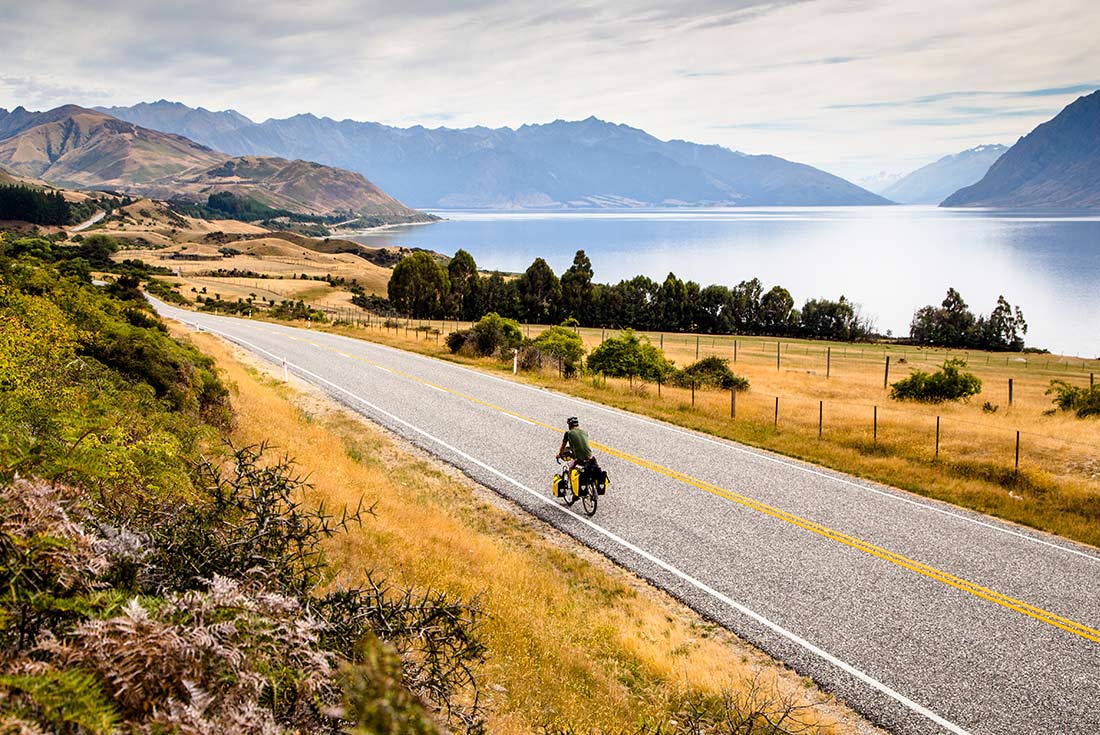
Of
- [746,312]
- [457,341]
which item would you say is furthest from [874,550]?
[746,312]

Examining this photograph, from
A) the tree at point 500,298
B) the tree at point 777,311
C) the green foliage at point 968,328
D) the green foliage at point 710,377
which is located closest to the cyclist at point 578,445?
the green foliage at point 710,377

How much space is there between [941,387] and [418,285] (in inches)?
2977

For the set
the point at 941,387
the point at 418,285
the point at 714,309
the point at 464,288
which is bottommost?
the point at 941,387

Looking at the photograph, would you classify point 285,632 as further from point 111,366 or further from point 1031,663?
point 111,366

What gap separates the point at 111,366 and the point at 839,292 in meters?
155

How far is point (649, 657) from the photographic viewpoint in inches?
353

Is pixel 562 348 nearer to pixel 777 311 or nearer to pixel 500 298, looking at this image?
pixel 500 298

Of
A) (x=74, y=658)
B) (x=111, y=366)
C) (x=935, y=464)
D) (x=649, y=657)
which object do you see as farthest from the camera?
(x=935, y=464)

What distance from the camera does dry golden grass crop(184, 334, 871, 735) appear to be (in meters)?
7.62

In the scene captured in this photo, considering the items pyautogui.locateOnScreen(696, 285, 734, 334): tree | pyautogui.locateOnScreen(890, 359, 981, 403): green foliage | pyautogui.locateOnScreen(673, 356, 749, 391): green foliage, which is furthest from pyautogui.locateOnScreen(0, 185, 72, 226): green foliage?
pyautogui.locateOnScreen(890, 359, 981, 403): green foliage

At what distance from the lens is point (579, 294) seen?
10225 cm

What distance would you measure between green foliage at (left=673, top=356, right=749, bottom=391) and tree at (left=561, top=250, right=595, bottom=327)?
207 feet

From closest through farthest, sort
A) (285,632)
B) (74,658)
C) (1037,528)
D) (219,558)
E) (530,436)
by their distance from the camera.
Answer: (74,658), (285,632), (219,558), (1037,528), (530,436)

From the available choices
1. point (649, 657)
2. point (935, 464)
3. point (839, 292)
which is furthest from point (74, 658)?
point (839, 292)
